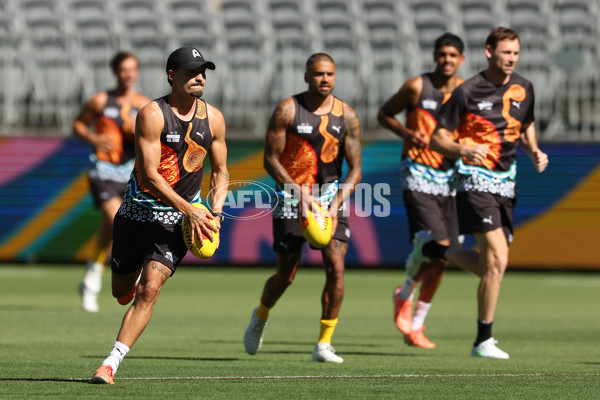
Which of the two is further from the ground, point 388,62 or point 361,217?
point 388,62

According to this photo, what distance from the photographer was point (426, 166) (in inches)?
430

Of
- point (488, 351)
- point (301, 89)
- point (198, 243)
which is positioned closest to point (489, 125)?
point (488, 351)

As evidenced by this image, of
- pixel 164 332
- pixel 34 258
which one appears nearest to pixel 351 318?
pixel 164 332

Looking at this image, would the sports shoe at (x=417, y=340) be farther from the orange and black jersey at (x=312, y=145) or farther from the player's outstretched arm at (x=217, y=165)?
the player's outstretched arm at (x=217, y=165)

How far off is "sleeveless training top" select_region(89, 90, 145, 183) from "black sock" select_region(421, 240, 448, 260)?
4582 millimetres

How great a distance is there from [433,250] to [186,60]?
400cm

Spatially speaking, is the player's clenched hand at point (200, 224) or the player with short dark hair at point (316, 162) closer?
the player's clenched hand at point (200, 224)

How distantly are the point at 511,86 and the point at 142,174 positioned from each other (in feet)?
11.8

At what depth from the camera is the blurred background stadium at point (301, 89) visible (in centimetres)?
1855

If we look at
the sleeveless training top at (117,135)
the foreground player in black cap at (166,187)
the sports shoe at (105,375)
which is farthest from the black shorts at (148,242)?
the sleeveless training top at (117,135)

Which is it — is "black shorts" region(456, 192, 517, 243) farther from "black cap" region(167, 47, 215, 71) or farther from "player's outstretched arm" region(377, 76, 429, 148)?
"black cap" region(167, 47, 215, 71)

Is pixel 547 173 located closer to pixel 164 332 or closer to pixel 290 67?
pixel 290 67

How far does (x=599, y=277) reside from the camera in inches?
734

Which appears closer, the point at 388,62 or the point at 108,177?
the point at 108,177
